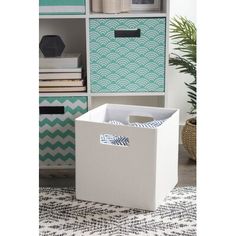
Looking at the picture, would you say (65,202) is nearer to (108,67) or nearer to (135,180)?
(135,180)

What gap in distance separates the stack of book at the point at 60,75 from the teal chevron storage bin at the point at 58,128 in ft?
0.16

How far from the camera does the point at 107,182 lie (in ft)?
7.48

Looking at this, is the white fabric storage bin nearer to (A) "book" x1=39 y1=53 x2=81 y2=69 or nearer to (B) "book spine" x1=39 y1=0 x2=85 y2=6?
(A) "book" x1=39 y1=53 x2=81 y2=69

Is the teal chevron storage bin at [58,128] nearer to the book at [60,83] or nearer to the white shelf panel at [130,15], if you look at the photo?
the book at [60,83]

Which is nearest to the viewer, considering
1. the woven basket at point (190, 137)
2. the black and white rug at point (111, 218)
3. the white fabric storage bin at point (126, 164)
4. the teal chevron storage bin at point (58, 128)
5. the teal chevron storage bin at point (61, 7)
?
the black and white rug at point (111, 218)

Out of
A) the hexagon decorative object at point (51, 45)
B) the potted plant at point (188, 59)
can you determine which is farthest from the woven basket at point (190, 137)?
the hexagon decorative object at point (51, 45)

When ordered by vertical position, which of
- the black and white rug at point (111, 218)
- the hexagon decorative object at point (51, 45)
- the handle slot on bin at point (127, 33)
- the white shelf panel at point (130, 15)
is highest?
the white shelf panel at point (130, 15)

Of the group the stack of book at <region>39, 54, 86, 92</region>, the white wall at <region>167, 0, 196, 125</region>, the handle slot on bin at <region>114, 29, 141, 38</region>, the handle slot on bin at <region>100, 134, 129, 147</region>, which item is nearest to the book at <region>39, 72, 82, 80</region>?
the stack of book at <region>39, 54, 86, 92</region>

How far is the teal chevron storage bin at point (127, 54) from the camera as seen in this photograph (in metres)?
2.59

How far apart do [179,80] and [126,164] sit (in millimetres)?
994

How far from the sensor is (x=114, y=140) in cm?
234

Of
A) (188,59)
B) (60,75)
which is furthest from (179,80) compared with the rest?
(60,75)
